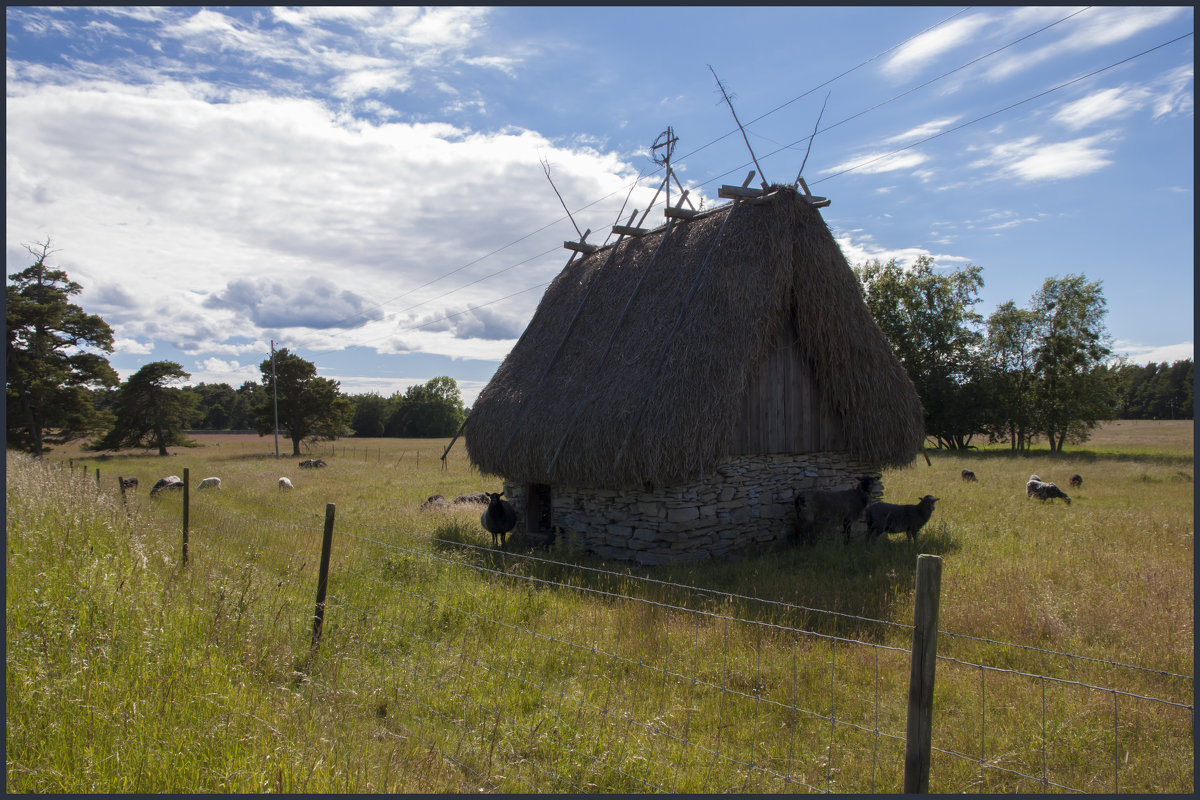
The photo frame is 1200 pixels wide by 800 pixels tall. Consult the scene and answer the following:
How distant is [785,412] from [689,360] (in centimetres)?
241

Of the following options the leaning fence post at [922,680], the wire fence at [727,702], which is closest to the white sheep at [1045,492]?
the wire fence at [727,702]

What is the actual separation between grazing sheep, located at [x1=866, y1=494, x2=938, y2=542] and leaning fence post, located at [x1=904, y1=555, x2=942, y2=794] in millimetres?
8722

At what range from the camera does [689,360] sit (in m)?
10.7

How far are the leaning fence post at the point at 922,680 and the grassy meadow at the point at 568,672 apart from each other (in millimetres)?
167

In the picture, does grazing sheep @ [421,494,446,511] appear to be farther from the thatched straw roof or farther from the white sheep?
the white sheep

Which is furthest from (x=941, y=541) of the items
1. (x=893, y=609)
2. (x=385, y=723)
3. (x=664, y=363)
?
(x=385, y=723)

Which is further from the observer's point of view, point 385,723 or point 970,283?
point 970,283

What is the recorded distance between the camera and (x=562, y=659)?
5652 mm

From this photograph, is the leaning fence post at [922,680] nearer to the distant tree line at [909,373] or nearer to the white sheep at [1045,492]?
the white sheep at [1045,492]

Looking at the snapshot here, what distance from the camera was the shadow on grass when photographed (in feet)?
22.0

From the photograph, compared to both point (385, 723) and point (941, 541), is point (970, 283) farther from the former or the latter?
point (385, 723)

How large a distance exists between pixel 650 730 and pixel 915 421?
10.8 meters

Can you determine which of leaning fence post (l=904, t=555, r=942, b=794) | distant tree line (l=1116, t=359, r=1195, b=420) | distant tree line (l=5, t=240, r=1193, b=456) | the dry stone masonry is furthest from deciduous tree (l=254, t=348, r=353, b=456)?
distant tree line (l=1116, t=359, r=1195, b=420)

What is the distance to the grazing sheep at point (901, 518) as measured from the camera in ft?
36.1
